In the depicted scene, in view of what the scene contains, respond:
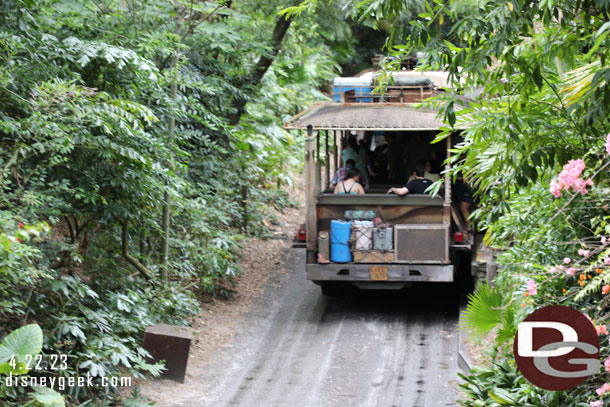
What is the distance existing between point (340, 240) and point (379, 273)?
0.74 meters

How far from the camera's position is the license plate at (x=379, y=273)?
34.8 ft

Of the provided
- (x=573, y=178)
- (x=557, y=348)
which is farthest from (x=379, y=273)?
(x=557, y=348)

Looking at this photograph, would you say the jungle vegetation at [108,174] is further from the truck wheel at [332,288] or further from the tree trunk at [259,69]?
the truck wheel at [332,288]

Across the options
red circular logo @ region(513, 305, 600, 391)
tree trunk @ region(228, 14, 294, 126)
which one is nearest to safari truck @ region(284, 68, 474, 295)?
tree trunk @ region(228, 14, 294, 126)

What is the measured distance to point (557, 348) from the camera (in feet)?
15.0

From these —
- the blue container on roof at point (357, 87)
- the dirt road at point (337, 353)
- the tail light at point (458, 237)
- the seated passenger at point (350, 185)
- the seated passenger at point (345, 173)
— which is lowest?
the dirt road at point (337, 353)

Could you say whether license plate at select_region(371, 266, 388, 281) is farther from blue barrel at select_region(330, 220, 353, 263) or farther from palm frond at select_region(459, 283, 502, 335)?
palm frond at select_region(459, 283, 502, 335)

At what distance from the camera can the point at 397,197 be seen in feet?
35.2

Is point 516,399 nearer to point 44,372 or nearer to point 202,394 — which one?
point 202,394

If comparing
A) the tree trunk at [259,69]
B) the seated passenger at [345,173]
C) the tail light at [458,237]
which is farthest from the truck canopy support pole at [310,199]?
the tree trunk at [259,69]

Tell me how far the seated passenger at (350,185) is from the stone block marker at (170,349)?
3.80 metres

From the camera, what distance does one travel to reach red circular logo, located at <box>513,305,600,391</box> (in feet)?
14.6

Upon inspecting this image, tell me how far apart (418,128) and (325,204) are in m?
1.81

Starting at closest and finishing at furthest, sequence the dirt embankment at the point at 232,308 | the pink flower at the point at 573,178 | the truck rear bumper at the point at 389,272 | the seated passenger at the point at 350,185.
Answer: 1. the pink flower at the point at 573,178
2. the dirt embankment at the point at 232,308
3. the truck rear bumper at the point at 389,272
4. the seated passenger at the point at 350,185
